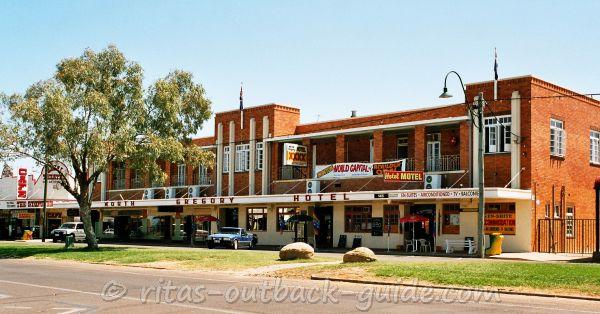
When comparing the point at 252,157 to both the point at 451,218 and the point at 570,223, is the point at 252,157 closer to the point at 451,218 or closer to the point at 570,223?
the point at 451,218

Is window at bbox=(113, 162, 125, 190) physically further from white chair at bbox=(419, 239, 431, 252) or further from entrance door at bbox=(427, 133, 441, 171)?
white chair at bbox=(419, 239, 431, 252)

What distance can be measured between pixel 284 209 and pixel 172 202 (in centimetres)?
910

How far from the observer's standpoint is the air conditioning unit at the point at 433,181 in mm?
39000

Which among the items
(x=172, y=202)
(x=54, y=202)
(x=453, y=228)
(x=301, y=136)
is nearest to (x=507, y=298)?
(x=453, y=228)

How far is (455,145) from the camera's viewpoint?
1564 inches

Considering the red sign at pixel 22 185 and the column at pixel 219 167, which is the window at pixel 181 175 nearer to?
the column at pixel 219 167

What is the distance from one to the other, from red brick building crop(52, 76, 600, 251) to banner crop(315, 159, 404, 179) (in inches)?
4.0

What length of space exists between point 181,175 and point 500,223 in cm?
2836

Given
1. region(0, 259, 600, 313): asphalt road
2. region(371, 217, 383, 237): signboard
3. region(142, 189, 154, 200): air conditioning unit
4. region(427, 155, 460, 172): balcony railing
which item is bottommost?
region(0, 259, 600, 313): asphalt road

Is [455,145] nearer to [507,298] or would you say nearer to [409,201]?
[409,201]

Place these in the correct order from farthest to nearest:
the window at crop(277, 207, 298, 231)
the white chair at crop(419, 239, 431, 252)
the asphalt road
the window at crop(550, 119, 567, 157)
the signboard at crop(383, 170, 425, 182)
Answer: the window at crop(277, 207, 298, 231), the white chair at crop(419, 239, 431, 252), the signboard at crop(383, 170, 425, 182), the window at crop(550, 119, 567, 157), the asphalt road

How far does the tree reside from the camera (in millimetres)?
35125

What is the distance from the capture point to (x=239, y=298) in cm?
1638

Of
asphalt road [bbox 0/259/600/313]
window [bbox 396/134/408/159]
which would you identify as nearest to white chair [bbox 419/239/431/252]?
window [bbox 396/134/408/159]
